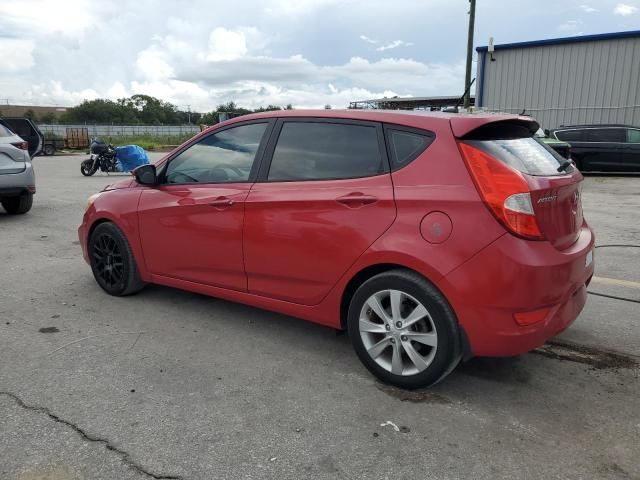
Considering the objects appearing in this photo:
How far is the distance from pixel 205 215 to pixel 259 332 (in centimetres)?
94

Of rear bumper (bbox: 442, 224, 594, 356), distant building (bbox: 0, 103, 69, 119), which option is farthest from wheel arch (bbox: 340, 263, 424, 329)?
distant building (bbox: 0, 103, 69, 119)

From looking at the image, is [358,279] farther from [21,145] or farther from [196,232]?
[21,145]

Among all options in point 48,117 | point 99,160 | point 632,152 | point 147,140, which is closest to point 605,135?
point 632,152

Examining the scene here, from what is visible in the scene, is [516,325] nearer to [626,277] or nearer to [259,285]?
[259,285]

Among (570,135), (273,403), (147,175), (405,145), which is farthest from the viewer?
(570,135)

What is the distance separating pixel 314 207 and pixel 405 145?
2.16 feet

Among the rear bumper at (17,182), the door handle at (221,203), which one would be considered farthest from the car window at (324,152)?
the rear bumper at (17,182)

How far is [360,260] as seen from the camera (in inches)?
122

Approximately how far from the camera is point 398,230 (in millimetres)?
2957

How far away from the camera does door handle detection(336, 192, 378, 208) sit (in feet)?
10.1

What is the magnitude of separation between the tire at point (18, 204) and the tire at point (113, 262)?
521cm

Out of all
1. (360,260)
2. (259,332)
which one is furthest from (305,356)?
(360,260)

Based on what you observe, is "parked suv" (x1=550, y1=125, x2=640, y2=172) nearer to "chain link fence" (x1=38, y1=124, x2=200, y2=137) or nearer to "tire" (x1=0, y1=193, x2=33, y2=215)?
"tire" (x1=0, y1=193, x2=33, y2=215)

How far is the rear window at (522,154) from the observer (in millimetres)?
2887
